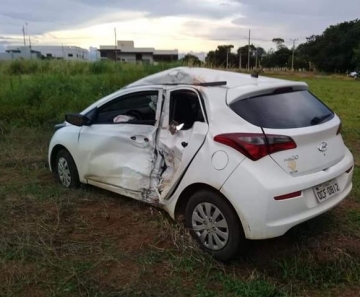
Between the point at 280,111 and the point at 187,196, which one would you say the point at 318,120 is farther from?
the point at 187,196

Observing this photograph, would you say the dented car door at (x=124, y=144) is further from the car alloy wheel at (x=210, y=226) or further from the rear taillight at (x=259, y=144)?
the rear taillight at (x=259, y=144)

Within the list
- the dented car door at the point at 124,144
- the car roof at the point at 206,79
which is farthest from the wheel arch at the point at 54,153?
the car roof at the point at 206,79

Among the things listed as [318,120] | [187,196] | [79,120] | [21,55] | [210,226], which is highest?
[21,55]

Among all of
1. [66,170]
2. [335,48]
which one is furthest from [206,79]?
[335,48]

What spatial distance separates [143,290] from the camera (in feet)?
9.49

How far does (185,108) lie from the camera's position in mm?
3729

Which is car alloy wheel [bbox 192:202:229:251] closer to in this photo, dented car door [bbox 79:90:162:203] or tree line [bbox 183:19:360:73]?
dented car door [bbox 79:90:162:203]

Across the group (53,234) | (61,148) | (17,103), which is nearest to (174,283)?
(53,234)

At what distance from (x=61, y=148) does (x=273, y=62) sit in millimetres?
69903

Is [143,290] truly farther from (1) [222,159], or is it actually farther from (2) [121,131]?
(2) [121,131]

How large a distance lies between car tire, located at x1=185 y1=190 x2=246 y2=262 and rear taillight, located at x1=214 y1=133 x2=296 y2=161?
439mm

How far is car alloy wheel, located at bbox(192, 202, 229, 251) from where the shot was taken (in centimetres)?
320

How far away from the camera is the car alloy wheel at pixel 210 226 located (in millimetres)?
3198

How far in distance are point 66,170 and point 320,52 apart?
68.8 meters
